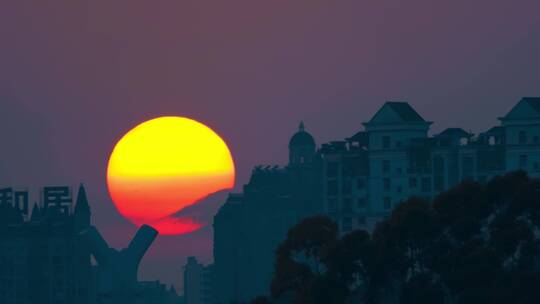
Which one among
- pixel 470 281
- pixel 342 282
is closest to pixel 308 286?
pixel 342 282

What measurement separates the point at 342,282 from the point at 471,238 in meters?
6.76

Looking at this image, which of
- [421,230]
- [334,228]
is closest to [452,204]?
[421,230]

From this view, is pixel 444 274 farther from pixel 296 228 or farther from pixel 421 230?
pixel 296 228

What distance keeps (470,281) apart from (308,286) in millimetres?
9422

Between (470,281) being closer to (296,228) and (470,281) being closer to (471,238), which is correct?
(471,238)

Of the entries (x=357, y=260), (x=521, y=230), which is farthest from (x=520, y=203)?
(x=357, y=260)

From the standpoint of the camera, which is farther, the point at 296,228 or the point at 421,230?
the point at 296,228

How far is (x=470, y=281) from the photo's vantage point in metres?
115

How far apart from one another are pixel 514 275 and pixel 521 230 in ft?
7.86

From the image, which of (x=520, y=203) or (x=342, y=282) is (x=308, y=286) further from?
(x=520, y=203)

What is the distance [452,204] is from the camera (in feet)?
386

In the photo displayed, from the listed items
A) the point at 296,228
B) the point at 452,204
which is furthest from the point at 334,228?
the point at 452,204

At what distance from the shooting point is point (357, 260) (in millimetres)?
120188

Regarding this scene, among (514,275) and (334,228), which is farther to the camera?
(334,228)
